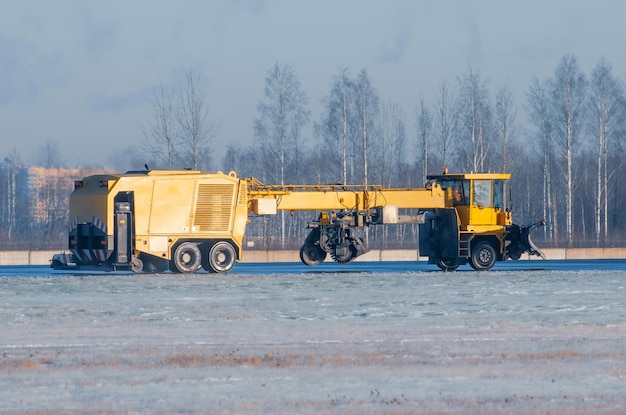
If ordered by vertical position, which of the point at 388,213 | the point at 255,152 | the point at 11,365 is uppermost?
the point at 255,152

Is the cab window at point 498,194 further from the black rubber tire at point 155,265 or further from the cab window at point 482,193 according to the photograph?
the black rubber tire at point 155,265

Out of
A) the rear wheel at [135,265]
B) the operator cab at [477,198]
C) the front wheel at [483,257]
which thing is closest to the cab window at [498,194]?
the operator cab at [477,198]

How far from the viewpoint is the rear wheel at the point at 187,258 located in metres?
33.9

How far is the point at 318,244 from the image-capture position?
38.2 metres

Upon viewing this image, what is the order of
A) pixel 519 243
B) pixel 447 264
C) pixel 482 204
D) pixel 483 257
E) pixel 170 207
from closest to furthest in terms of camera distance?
pixel 170 207
pixel 483 257
pixel 519 243
pixel 482 204
pixel 447 264

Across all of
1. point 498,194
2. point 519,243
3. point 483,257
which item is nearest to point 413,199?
point 498,194

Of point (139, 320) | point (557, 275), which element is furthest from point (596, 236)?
point (139, 320)

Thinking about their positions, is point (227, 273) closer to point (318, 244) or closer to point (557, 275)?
→ point (318, 244)

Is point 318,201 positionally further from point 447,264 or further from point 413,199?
point 447,264

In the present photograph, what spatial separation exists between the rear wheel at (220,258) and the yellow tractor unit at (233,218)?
0.10ft

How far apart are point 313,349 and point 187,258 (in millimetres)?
18861

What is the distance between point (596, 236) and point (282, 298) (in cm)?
4602

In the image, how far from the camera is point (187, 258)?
112 feet

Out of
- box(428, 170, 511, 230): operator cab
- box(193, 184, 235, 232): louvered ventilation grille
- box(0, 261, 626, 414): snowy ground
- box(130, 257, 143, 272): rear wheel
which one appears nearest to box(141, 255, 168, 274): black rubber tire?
box(130, 257, 143, 272): rear wheel
